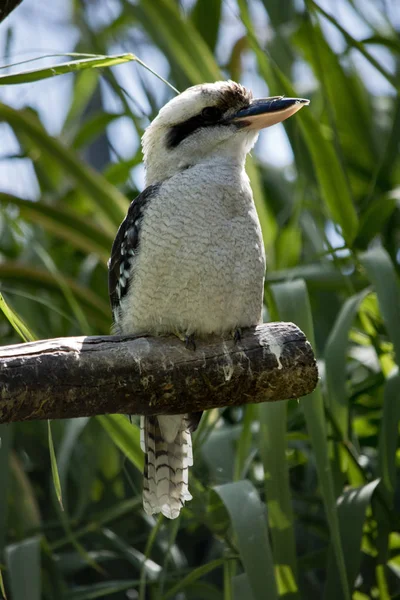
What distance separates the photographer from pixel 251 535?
221cm

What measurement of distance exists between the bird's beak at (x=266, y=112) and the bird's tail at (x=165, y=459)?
33.8 inches

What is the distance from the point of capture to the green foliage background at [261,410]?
2.40 metres

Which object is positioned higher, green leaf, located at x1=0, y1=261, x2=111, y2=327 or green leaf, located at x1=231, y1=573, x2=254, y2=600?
green leaf, located at x1=0, y1=261, x2=111, y2=327

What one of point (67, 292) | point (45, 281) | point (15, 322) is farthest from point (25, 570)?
point (45, 281)

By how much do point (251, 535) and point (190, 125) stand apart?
1181 millimetres

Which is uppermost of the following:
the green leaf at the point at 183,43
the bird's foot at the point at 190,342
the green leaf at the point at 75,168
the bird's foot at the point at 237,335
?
the green leaf at the point at 183,43

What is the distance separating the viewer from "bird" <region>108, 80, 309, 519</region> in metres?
2.28

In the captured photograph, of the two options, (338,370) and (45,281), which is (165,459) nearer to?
(338,370)

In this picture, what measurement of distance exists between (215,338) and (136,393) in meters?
0.40

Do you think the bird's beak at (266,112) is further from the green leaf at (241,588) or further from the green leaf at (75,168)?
the green leaf at (241,588)

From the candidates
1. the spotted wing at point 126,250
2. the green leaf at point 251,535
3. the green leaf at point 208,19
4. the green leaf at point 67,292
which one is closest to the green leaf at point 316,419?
the green leaf at point 251,535

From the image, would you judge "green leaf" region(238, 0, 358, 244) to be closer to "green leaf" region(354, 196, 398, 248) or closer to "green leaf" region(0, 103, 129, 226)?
"green leaf" region(354, 196, 398, 248)

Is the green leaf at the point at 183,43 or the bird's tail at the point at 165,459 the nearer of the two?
the bird's tail at the point at 165,459

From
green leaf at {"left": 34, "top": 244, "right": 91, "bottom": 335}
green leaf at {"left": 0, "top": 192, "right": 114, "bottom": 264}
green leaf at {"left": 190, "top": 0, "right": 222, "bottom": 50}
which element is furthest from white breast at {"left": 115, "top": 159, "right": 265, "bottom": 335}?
green leaf at {"left": 190, "top": 0, "right": 222, "bottom": 50}
